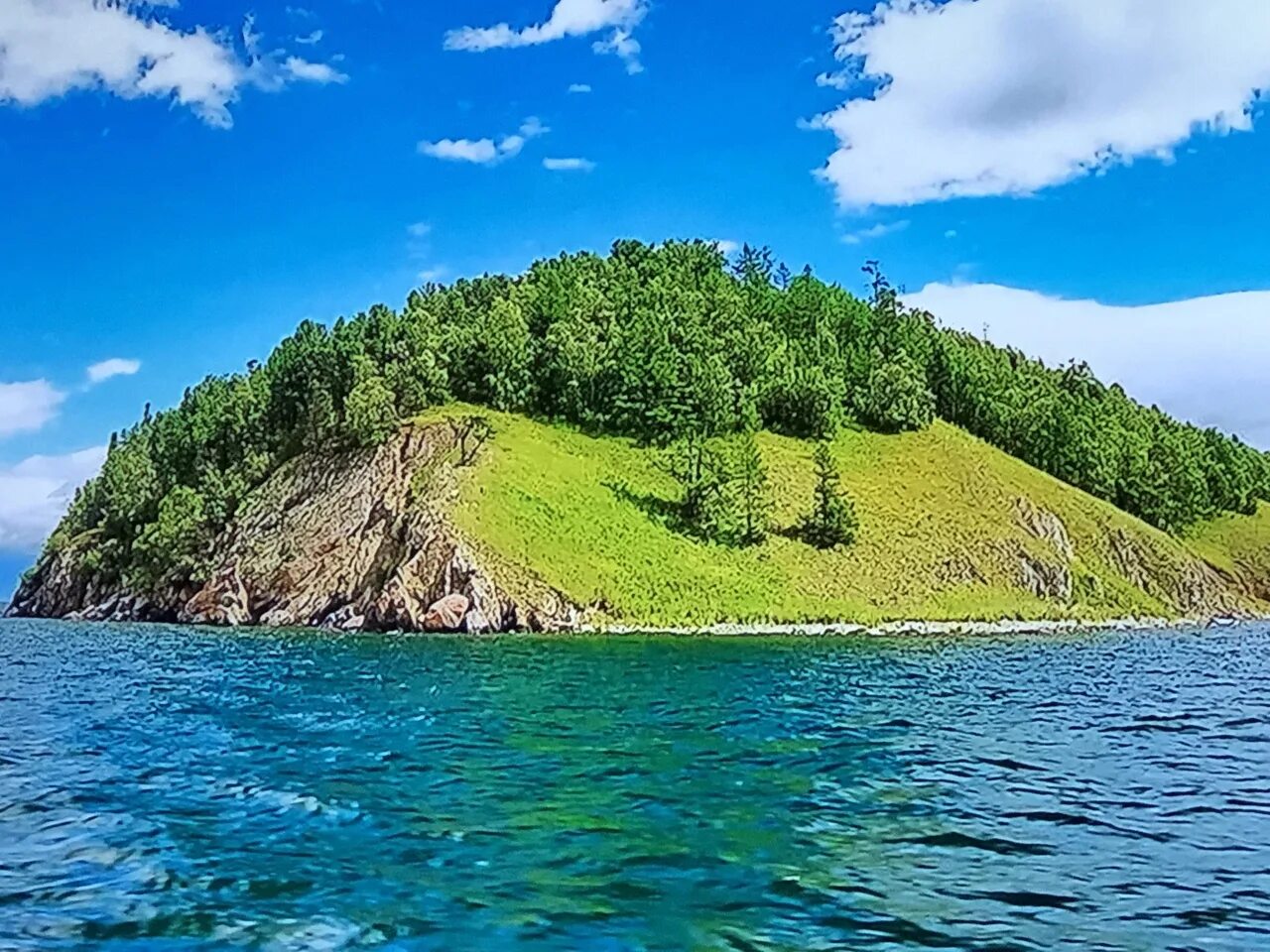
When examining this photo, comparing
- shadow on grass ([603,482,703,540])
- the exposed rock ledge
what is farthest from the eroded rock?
shadow on grass ([603,482,703,540])

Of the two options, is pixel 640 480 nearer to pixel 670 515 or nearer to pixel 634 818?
pixel 670 515

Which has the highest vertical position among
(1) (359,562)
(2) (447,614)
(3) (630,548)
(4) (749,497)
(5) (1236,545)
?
(4) (749,497)

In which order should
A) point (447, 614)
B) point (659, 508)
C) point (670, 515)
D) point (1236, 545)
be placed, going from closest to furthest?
1. point (447, 614)
2. point (670, 515)
3. point (659, 508)
4. point (1236, 545)

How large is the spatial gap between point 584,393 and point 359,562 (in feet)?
143

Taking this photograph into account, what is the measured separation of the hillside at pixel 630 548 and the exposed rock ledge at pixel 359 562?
25cm

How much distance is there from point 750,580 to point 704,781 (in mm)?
91488

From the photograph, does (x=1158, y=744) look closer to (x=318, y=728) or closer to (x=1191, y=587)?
(x=318, y=728)

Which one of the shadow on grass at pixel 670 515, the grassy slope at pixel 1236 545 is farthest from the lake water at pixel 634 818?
the grassy slope at pixel 1236 545

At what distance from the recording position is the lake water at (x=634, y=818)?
Result: 16.0m

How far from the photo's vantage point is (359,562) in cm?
12275

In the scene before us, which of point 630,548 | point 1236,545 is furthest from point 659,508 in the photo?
point 1236,545

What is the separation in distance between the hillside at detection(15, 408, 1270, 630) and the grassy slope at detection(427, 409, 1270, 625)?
0.28 meters

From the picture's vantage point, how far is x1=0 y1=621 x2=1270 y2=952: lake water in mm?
16016

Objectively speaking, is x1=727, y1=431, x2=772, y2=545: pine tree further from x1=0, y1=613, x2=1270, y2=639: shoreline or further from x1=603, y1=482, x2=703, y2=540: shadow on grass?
x1=0, y1=613, x2=1270, y2=639: shoreline
